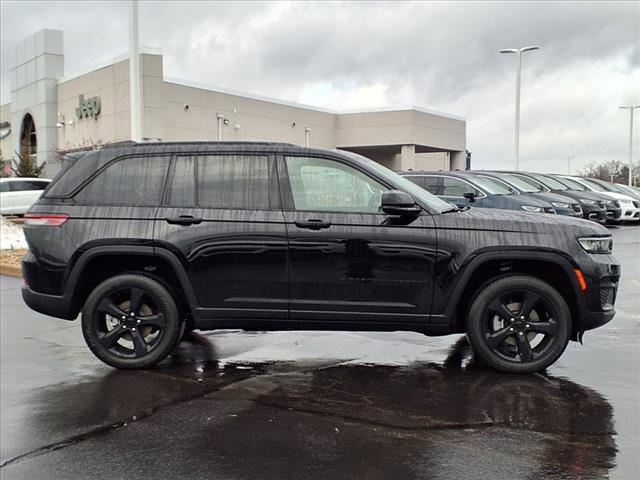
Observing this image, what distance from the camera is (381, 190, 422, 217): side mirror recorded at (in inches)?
198

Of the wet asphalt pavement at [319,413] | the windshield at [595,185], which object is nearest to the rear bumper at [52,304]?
the wet asphalt pavement at [319,413]

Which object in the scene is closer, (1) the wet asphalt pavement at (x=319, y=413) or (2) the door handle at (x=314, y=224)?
(1) the wet asphalt pavement at (x=319, y=413)

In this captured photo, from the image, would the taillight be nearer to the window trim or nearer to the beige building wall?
the window trim

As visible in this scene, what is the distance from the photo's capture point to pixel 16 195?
26.1 m

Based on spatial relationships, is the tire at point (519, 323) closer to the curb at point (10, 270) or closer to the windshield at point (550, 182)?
the curb at point (10, 270)

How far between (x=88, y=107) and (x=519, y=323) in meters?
42.8

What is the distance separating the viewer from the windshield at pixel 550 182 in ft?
67.1

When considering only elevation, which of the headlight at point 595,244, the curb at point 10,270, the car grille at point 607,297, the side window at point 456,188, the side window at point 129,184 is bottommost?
the curb at point 10,270

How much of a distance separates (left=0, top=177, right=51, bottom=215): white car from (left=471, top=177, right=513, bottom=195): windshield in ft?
59.9

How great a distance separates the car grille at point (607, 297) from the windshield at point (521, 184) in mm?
11825

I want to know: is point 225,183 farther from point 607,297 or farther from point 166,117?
point 166,117

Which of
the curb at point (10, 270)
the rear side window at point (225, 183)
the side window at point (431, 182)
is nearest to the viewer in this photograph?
the rear side window at point (225, 183)

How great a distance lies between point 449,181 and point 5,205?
19.3 metres

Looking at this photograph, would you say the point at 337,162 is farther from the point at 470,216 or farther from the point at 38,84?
the point at 38,84
